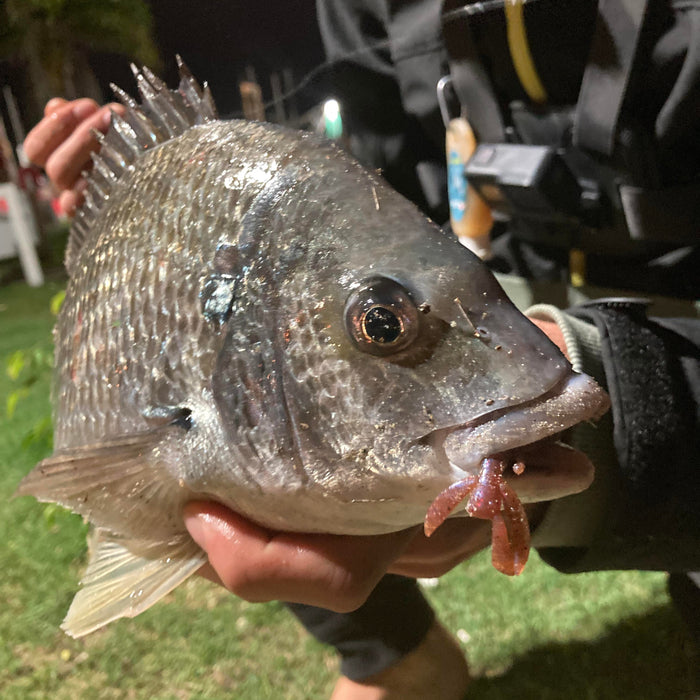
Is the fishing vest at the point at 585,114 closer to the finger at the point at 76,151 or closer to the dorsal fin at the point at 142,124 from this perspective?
the dorsal fin at the point at 142,124

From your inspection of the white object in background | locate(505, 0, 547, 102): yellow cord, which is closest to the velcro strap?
locate(505, 0, 547, 102): yellow cord

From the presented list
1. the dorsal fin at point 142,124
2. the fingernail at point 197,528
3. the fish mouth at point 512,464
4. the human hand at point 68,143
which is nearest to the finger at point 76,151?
the human hand at point 68,143

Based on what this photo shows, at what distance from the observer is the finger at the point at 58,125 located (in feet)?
4.17

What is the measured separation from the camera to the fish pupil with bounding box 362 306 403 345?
60 cm

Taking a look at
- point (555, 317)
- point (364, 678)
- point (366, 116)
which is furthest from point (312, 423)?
point (366, 116)

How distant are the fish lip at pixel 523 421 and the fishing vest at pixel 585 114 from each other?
0.70 m

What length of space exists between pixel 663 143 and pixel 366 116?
865mm

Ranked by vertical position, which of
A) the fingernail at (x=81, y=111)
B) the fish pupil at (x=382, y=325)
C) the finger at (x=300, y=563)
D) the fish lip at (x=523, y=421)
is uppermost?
the fingernail at (x=81, y=111)

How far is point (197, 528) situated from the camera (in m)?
0.78

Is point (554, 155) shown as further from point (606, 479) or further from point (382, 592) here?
point (382, 592)

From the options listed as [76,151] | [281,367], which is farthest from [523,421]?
[76,151]

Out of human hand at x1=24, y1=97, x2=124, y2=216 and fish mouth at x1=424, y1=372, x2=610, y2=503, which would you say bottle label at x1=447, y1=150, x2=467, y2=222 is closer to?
human hand at x1=24, y1=97, x2=124, y2=216

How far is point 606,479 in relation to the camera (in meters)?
0.92

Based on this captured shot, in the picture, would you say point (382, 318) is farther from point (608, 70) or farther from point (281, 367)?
point (608, 70)
